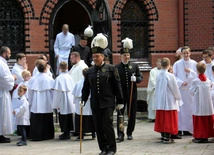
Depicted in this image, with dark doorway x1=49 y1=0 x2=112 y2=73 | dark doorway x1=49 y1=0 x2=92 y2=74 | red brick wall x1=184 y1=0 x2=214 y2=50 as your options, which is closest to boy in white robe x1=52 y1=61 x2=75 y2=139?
dark doorway x1=49 y1=0 x2=112 y2=73

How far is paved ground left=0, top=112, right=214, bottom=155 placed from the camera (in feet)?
37.7

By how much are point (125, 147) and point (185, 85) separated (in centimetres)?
267

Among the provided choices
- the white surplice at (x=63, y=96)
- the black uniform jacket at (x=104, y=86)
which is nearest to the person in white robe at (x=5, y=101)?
the white surplice at (x=63, y=96)

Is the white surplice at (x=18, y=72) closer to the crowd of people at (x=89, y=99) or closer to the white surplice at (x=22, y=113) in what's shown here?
the crowd of people at (x=89, y=99)

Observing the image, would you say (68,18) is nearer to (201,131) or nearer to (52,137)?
(52,137)

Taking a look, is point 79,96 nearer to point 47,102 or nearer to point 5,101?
point 47,102

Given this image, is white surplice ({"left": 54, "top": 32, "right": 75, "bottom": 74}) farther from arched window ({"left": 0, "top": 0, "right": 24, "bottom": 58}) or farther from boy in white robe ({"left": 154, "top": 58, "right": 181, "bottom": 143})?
boy in white robe ({"left": 154, "top": 58, "right": 181, "bottom": 143})

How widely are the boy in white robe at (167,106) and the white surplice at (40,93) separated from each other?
9.08 feet

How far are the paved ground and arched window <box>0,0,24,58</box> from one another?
5.58 metres

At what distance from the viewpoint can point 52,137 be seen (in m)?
14.0

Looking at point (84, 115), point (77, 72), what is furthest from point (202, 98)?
point (77, 72)

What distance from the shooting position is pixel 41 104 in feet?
45.4

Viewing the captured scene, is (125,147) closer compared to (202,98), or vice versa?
(125,147)

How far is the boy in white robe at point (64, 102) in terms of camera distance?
13852mm
